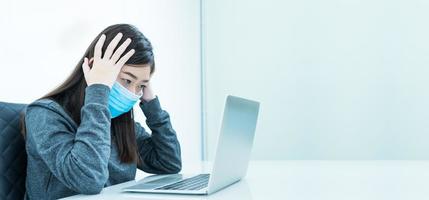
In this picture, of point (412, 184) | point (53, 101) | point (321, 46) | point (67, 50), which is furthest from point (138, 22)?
point (412, 184)

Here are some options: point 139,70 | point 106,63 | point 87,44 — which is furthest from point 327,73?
point 106,63

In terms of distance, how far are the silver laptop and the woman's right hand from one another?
26 centimetres

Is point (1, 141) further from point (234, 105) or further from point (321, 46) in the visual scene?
point (321, 46)

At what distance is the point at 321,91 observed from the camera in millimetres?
2529

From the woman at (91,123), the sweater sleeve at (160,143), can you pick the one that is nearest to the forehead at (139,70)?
the woman at (91,123)

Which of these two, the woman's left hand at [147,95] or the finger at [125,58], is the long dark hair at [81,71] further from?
the woman's left hand at [147,95]

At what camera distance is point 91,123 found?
92 cm

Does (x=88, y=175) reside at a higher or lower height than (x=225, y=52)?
lower

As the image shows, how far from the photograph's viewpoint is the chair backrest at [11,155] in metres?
0.95

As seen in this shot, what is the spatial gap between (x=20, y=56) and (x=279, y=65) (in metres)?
1.56

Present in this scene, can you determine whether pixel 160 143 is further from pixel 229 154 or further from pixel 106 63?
pixel 229 154

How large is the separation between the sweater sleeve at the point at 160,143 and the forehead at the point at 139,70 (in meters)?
0.23

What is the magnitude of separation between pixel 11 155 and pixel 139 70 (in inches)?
13.9

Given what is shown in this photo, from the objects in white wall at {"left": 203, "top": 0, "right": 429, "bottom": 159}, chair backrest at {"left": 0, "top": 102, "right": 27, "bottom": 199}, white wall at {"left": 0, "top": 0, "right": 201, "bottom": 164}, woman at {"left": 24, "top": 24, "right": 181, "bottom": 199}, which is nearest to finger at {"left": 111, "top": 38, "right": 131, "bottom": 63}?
woman at {"left": 24, "top": 24, "right": 181, "bottom": 199}
